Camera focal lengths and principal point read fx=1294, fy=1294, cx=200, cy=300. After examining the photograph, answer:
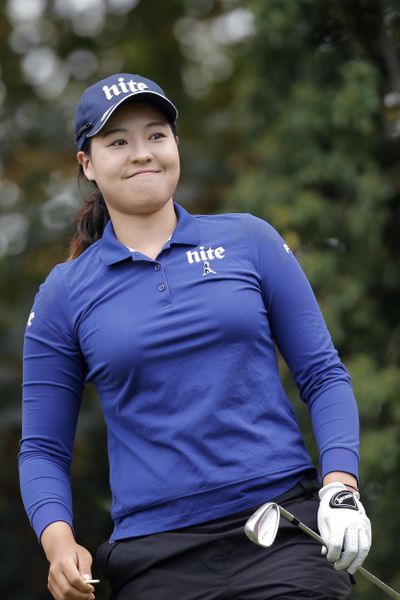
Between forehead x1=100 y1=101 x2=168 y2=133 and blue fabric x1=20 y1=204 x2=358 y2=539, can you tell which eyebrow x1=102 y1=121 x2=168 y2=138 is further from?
blue fabric x1=20 y1=204 x2=358 y2=539

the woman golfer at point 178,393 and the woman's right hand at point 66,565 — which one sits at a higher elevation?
the woman golfer at point 178,393

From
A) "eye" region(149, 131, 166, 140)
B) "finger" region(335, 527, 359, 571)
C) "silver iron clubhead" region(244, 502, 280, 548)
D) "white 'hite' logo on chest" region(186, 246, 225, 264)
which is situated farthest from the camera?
"eye" region(149, 131, 166, 140)

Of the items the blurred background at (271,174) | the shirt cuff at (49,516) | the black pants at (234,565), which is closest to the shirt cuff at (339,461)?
the black pants at (234,565)

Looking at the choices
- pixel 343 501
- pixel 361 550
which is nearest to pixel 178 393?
pixel 343 501

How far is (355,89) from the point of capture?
7.85 meters

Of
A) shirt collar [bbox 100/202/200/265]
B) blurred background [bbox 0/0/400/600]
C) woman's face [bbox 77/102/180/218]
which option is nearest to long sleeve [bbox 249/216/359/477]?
shirt collar [bbox 100/202/200/265]

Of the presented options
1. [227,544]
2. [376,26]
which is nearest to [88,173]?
[227,544]

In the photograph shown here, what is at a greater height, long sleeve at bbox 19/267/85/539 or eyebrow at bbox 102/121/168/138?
eyebrow at bbox 102/121/168/138

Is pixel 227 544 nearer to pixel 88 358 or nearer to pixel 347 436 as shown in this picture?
pixel 347 436

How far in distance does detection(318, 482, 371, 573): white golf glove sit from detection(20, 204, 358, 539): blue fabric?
0.52 ft

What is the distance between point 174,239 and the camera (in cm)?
339

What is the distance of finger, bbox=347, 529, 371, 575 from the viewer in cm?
289

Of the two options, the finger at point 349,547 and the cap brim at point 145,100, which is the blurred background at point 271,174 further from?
the finger at point 349,547

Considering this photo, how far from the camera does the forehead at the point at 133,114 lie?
3428 mm
